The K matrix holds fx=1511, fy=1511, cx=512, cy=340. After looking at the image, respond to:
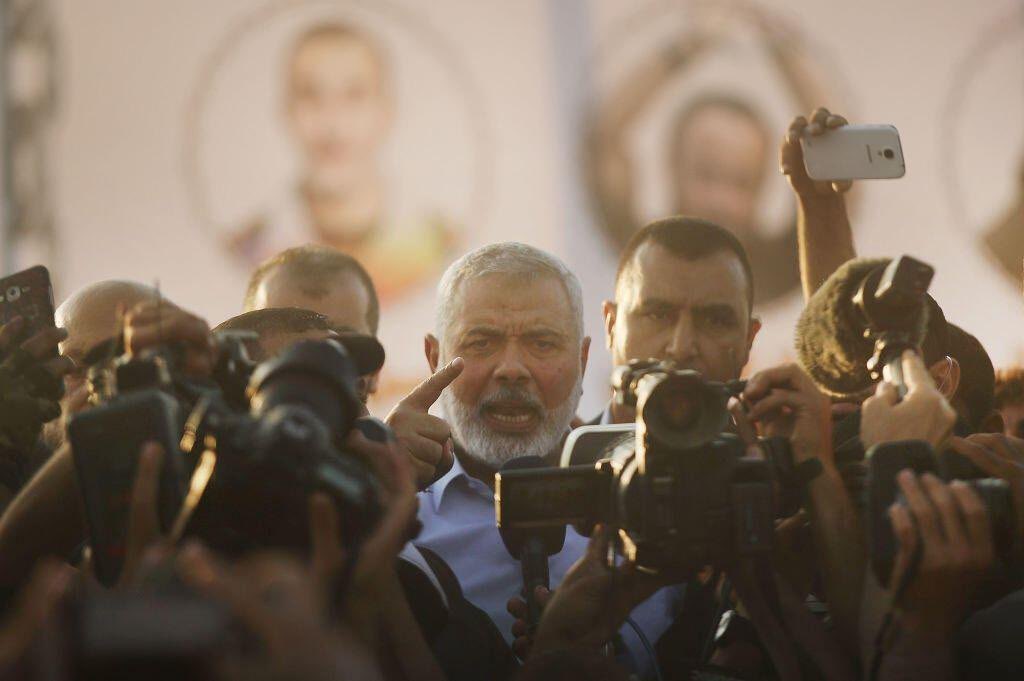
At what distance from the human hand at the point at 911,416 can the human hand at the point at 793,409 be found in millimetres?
105

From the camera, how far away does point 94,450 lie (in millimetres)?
2230

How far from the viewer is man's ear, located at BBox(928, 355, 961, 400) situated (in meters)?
3.20

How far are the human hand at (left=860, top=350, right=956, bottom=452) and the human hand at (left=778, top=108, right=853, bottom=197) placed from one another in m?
0.97

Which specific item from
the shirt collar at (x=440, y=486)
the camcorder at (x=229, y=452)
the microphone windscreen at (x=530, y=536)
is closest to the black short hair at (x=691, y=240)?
the shirt collar at (x=440, y=486)

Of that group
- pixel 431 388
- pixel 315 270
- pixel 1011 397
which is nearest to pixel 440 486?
pixel 431 388

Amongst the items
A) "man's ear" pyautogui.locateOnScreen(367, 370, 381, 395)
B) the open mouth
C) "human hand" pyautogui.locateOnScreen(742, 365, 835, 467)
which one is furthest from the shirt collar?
"human hand" pyautogui.locateOnScreen(742, 365, 835, 467)

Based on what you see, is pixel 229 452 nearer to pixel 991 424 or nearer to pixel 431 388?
pixel 431 388

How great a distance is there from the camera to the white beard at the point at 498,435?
3748 millimetres

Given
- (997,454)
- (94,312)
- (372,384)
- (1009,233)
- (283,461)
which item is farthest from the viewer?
(1009,233)

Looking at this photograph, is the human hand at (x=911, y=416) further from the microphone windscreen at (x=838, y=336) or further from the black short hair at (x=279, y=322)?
the black short hair at (x=279, y=322)

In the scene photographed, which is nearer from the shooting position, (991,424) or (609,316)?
(991,424)

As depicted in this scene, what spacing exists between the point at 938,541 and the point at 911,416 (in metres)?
0.27

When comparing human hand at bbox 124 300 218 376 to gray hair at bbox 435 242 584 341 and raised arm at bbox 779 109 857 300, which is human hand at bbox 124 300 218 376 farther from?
raised arm at bbox 779 109 857 300

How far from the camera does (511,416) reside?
379cm
